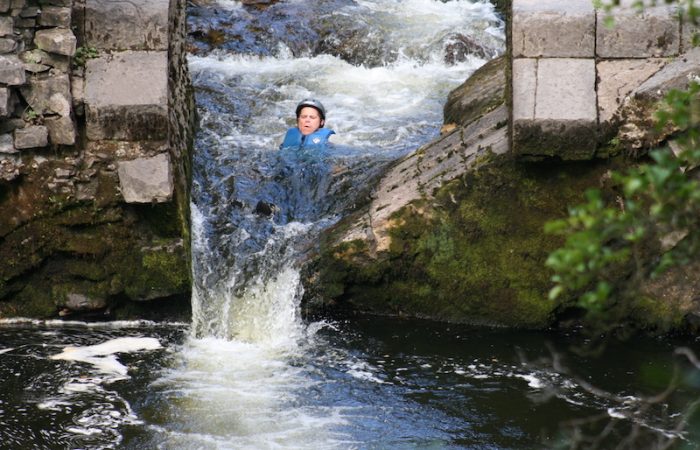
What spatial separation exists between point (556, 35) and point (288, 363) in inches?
102

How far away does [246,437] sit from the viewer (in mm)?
4875

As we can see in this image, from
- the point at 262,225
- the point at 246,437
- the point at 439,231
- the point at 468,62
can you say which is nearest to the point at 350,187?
the point at 262,225

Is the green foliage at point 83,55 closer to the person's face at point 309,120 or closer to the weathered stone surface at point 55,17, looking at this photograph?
the weathered stone surface at point 55,17

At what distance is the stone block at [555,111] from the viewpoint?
19.4 ft

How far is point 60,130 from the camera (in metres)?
6.12

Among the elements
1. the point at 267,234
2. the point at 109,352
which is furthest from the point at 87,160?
the point at 267,234

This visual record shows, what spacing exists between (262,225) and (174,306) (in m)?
0.95

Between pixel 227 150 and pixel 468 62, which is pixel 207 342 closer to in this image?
pixel 227 150

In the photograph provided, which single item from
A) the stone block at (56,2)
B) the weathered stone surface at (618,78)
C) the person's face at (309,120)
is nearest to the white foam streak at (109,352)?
the stone block at (56,2)

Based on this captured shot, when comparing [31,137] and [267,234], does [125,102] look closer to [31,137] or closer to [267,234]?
[31,137]

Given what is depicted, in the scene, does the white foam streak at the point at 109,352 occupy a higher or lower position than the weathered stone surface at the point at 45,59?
lower

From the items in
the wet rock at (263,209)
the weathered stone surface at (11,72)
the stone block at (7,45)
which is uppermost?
the stone block at (7,45)

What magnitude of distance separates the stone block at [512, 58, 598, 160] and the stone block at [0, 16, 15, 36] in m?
3.05

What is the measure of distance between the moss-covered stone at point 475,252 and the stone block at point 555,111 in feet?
0.81
